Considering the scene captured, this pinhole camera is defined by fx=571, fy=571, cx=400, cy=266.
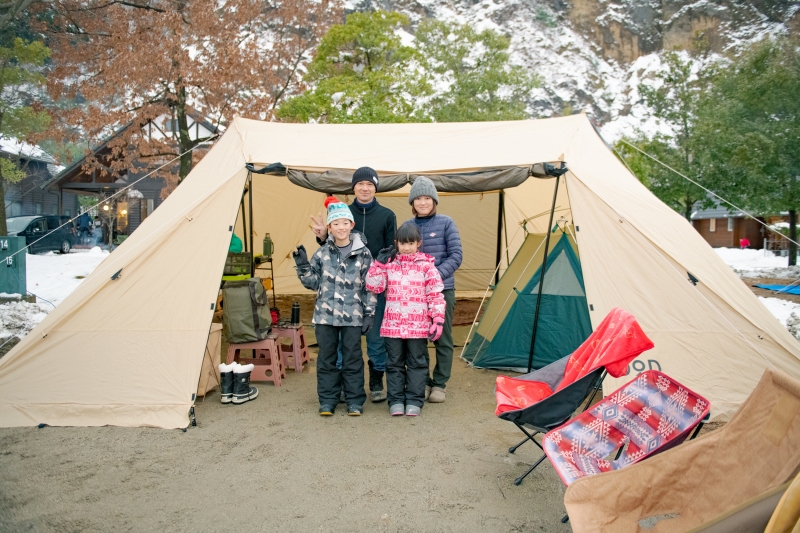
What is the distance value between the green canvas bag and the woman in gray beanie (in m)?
1.49

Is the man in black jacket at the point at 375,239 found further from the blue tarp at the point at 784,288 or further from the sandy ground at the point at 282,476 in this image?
the blue tarp at the point at 784,288

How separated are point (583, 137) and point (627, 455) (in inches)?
131

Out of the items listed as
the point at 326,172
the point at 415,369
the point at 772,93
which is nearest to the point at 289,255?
the point at 326,172

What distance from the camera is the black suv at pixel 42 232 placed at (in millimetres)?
18734

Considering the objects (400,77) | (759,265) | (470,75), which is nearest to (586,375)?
(400,77)

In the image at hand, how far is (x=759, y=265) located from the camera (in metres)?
19.2

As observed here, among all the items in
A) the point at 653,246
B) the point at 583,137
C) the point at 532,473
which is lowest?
the point at 532,473

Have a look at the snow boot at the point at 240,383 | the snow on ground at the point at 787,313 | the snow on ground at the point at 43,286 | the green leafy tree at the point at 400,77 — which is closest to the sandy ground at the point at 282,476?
the snow boot at the point at 240,383

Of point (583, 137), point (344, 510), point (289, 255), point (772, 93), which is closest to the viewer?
point (344, 510)

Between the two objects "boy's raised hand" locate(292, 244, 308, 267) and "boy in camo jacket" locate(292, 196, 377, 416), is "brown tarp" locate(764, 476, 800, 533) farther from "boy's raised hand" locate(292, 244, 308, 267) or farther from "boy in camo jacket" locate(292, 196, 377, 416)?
"boy's raised hand" locate(292, 244, 308, 267)

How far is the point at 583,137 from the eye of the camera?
5109 mm

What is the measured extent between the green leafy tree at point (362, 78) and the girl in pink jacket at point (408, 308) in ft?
43.7

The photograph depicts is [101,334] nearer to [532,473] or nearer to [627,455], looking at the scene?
[532,473]

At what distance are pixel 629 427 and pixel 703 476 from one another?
54cm
